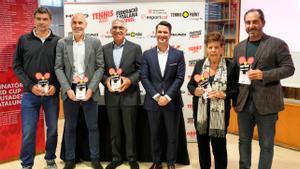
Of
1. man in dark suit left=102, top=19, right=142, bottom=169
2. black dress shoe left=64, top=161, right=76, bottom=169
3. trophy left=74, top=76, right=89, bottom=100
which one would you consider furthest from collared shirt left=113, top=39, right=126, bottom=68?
black dress shoe left=64, top=161, right=76, bottom=169

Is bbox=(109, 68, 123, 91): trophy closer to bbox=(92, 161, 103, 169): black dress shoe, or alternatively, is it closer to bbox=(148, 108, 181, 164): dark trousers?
bbox=(148, 108, 181, 164): dark trousers

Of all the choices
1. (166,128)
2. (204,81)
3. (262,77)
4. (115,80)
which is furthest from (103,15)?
(262,77)

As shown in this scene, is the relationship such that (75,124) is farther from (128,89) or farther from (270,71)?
(270,71)

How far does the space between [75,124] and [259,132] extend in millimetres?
1865

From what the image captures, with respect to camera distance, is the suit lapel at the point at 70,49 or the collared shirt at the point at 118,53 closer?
the suit lapel at the point at 70,49

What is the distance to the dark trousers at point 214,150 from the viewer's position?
3104 mm

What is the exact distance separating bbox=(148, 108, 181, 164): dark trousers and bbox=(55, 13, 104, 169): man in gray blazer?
64cm

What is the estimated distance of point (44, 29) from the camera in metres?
3.39

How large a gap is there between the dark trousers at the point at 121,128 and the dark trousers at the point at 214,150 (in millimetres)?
800

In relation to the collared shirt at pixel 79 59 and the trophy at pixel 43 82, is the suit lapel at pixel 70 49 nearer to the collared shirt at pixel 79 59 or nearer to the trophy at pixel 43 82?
the collared shirt at pixel 79 59

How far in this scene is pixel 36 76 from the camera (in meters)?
3.33

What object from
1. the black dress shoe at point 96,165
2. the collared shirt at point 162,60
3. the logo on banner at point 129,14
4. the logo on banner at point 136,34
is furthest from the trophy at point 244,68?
the logo on banner at point 129,14

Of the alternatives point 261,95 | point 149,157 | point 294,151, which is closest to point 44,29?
point 149,157

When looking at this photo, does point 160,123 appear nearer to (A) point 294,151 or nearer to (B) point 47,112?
(B) point 47,112
